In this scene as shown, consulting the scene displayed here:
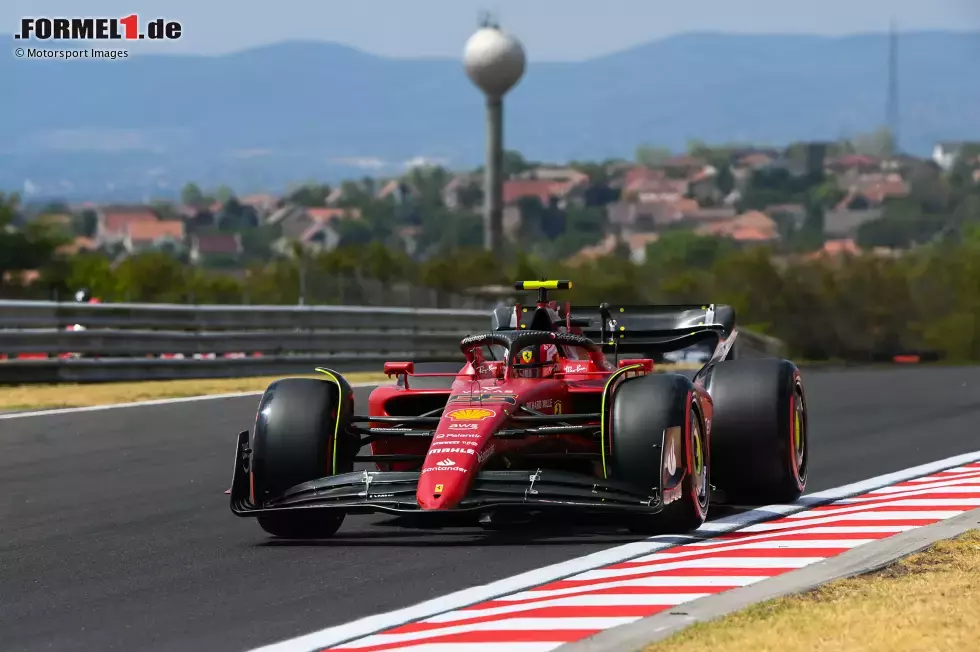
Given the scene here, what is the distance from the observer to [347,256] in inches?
3359

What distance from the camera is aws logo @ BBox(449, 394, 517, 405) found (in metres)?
9.19

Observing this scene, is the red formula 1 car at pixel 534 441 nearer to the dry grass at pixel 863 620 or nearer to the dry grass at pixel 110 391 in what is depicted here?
the dry grass at pixel 863 620

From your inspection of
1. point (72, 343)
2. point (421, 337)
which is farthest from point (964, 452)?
point (421, 337)

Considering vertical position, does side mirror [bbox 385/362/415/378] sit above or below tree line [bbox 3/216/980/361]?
above

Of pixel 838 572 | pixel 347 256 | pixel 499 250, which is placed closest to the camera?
pixel 838 572

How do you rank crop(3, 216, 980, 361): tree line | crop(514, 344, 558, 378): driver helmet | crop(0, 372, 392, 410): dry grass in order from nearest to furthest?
crop(514, 344, 558, 378): driver helmet
crop(0, 372, 392, 410): dry grass
crop(3, 216, 980, 361): tree line

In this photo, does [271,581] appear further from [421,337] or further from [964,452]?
[421,337]

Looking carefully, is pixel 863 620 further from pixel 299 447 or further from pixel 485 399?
pixel 299 447

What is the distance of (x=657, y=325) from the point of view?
12.6 m

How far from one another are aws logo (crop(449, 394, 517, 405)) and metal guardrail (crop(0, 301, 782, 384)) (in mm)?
8367

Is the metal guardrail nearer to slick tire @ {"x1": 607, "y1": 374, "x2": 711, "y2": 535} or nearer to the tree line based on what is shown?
slick tire @ {"x1": 607, "y1": 374, "x2": 711, "y2": 535}

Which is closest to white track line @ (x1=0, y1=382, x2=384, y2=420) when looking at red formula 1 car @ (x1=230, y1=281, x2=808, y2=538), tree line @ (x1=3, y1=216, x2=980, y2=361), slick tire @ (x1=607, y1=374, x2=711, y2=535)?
red formula 1 car @ (x1=230, y1=281, x2=808, y2=538)

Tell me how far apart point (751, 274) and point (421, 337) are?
160 ft

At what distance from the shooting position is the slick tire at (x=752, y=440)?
33.6ft
